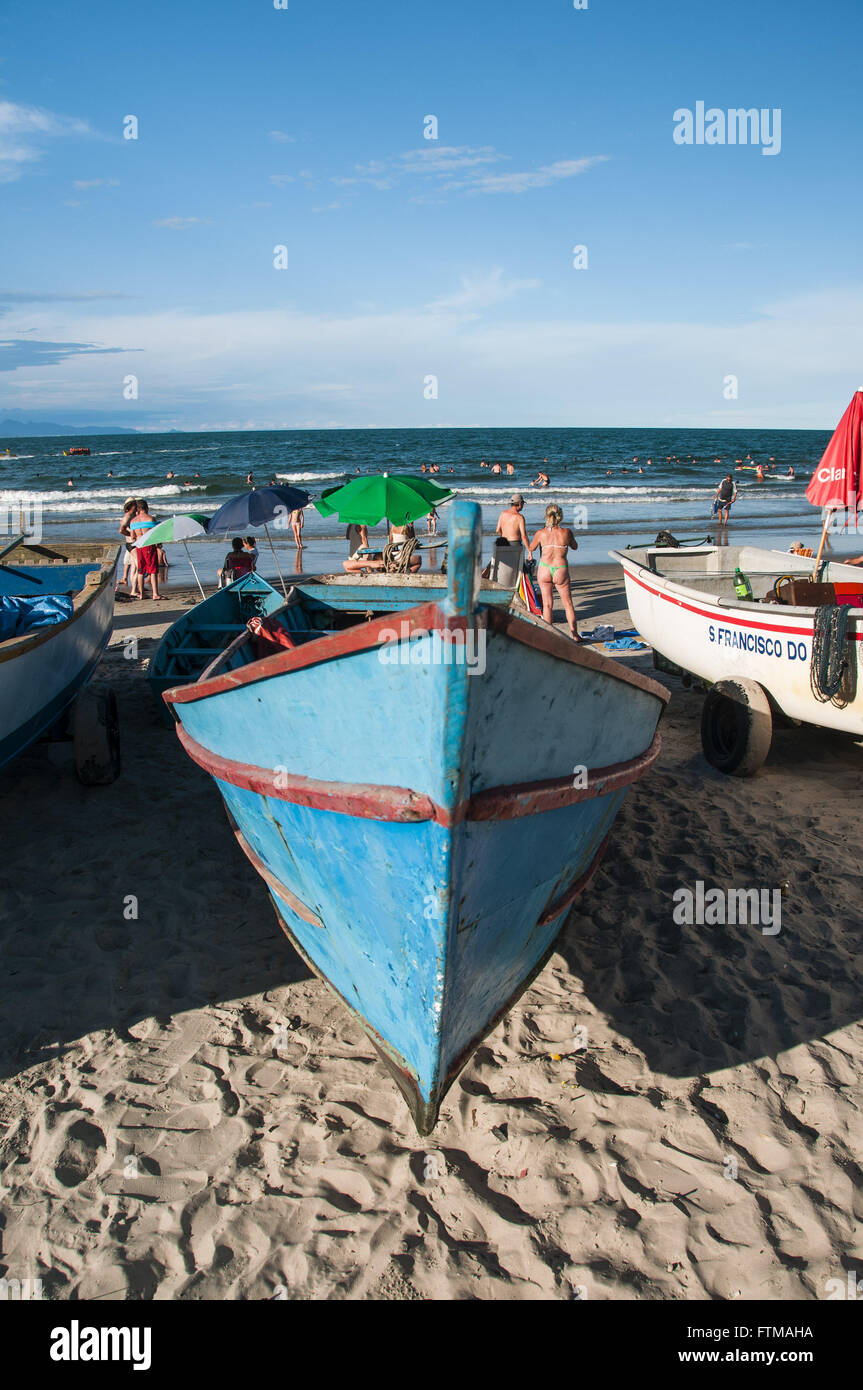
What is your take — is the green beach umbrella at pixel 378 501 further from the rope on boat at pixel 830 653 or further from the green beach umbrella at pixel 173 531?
the rope on boat at pixel 830 653

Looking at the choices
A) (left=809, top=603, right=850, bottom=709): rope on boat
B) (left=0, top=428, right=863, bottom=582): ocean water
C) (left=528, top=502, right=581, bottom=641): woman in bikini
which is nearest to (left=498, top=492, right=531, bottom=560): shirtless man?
(left=528, top=502, right=581, bottom=641): woman in bikini

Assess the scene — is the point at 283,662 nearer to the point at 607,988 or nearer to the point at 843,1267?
the point at 607,988

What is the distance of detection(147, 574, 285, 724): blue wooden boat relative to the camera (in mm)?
7715

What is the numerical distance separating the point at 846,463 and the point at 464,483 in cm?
3548

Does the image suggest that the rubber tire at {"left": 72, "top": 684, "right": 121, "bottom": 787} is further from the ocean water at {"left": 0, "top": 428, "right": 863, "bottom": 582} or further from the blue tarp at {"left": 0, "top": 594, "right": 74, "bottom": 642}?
the ocean water at {"left": 0, "top": 428, "right": 863, "bottom": 582}

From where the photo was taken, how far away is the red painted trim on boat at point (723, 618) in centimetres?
637

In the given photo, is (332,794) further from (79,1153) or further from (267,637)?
(267,637)

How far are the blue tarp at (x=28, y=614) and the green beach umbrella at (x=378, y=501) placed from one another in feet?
10.0

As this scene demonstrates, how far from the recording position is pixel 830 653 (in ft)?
20.1

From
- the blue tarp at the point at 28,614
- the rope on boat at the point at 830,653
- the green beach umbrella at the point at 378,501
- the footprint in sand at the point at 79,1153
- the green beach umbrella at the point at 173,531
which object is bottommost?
the footprint in sand at the point at 79,1153

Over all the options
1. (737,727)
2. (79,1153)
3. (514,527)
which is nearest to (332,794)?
(79,1153)

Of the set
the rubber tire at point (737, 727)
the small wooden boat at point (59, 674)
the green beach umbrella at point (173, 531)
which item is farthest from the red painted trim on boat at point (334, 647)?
the green beach umbrella at point (173, 531)
